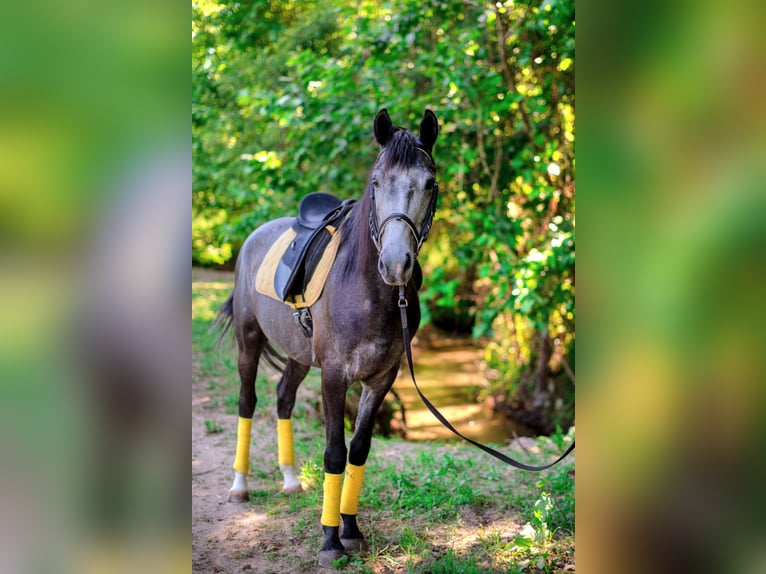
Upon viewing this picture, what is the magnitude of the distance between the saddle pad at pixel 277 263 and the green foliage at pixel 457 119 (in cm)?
195

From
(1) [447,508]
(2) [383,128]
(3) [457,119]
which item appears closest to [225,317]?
(1) [447,508]

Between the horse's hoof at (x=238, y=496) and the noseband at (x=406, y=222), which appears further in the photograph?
the horse's hoof at (x=238, y=496)

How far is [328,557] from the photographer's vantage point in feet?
10.5

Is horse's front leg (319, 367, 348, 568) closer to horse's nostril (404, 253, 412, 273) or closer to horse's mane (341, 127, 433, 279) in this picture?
horse's mane (341, 127, 433, 279)

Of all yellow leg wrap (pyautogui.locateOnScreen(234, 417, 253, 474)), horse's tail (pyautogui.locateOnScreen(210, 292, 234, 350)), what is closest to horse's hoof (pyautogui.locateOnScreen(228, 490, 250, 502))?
yellow leg wrap (pyautogui.locateOnScreen(234, 417, 253, 474))

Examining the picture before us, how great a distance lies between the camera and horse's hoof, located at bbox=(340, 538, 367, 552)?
3.32m

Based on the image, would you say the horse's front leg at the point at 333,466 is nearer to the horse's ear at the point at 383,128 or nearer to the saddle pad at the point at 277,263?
the saddle pad at the point at 277,263

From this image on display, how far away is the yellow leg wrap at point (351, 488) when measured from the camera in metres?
3.34

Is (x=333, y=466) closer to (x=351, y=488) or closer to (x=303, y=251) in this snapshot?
(x=351, y=488)

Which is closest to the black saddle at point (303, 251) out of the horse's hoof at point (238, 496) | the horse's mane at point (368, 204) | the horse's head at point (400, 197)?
the horse's mane at point (368, 204)

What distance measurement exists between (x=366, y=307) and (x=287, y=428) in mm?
1672

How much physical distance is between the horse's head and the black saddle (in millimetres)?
682
